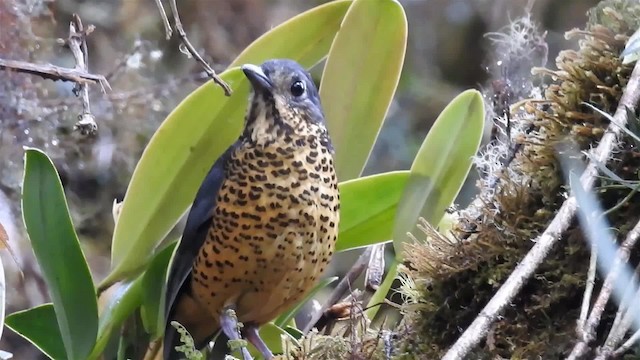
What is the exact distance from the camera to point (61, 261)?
94 cm

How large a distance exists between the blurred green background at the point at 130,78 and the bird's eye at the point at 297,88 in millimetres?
473

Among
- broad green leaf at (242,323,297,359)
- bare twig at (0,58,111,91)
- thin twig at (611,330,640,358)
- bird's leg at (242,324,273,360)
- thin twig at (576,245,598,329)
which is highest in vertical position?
bare twig at (0,58,111,91)

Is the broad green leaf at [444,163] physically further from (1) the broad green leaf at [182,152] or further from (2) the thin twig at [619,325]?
(2) the thin twig at [619,325]

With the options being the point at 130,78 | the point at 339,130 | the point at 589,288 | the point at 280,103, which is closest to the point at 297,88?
the point at 280,103

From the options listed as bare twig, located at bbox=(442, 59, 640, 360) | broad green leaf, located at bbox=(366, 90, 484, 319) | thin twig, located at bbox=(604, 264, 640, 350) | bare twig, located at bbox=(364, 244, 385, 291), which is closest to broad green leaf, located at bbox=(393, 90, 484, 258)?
broad green leaf, located at bbox=(366, 90, 484, 319)

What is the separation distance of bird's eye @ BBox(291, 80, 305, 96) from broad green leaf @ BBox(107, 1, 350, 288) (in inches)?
3.5

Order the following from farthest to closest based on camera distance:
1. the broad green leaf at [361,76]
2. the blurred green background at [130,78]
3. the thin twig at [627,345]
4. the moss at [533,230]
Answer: the blurred green background at [130,78]
the broad green leaf at [361,76]
the moss at [533,230]
the thin twig at [627,345]

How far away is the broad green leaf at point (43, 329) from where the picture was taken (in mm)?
998

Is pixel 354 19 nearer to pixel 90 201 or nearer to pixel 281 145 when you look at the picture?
pixel 281 145

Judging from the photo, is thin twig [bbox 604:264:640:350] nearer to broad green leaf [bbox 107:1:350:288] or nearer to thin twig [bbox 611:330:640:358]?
thin twig [bbox 611:330:640:358]

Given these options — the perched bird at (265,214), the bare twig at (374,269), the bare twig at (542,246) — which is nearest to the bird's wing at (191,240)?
the perched bird at (265,214)

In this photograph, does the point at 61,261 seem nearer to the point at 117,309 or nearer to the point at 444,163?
the point at 117,309

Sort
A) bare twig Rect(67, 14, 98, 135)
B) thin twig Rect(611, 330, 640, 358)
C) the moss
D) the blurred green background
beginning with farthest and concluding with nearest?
1. the blurred green background
2. bare twig Rect(67, 14, 98, 135)
3. the moss
4. thin twig Rect(611, 330, 640, 358)

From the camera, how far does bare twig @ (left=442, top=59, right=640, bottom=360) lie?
55 centimetres
